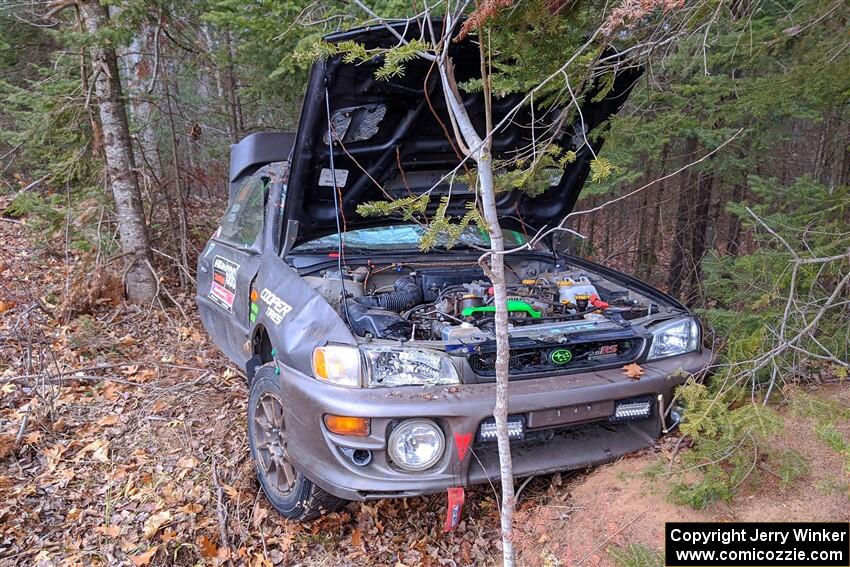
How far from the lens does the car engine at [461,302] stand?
2.89m

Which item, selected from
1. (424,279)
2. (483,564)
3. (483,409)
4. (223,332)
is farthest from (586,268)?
(223,332)

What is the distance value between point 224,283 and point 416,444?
2500 millimetres

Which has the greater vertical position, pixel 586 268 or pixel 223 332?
pixel 586 268

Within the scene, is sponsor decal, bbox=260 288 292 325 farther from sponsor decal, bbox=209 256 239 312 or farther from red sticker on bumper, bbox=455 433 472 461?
red sticker on bumper, bbox=455 433 472 461

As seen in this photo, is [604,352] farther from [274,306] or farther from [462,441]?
[274,306]

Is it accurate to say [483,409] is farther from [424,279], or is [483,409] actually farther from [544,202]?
[544,202]

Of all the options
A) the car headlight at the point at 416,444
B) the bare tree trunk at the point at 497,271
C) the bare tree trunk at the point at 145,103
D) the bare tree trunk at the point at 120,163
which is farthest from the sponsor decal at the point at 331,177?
the bare tree trunk at the point at 145,103

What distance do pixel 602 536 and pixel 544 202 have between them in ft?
8.34

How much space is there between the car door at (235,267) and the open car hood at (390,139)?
0.59 m

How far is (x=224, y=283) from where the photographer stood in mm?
4289

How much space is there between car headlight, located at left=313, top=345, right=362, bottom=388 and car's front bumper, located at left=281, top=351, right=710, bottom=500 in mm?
54

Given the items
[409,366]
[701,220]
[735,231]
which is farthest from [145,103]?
[735,231]

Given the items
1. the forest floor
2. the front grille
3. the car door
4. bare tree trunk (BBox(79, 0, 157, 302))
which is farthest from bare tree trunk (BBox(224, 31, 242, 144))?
the front grille

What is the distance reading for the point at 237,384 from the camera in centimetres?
459
